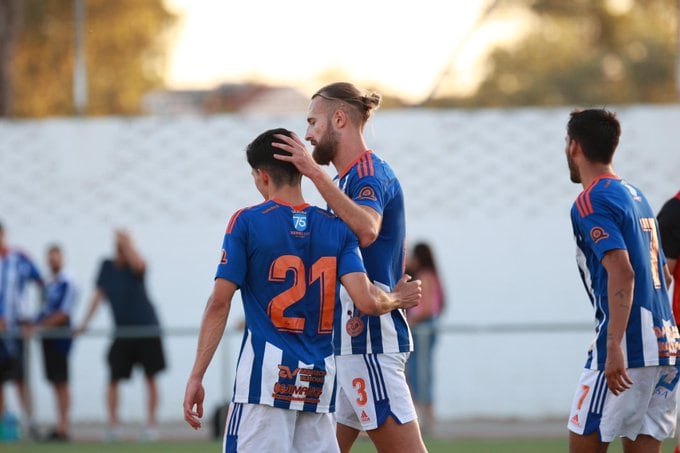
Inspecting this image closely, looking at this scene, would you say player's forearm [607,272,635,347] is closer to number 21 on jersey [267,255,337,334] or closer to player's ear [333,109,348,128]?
number 21 on jersey [267,255,337,334]

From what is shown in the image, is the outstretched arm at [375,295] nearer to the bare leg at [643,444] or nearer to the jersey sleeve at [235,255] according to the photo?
the jersey sleeve at [235,255]

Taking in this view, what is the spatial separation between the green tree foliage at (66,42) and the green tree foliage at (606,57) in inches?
540

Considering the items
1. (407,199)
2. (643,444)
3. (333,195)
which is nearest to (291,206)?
(333,195)

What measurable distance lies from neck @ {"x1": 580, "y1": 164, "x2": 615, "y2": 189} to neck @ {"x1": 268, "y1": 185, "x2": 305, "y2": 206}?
1.48 meters

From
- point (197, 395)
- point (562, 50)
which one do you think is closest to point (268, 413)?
point (197, 395)

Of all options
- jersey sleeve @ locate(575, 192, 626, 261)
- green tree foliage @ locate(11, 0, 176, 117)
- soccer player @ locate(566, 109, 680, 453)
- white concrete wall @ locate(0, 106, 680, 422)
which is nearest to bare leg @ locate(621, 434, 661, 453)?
soccer player @ locate(566, 109, 680, 453)

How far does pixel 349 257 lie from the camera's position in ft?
18.3

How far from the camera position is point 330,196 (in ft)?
18.5

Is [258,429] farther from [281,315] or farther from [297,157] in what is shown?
[297,157]

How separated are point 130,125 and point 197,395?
11759mm

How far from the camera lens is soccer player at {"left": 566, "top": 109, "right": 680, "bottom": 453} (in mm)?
5879

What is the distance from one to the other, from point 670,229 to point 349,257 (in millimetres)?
1972

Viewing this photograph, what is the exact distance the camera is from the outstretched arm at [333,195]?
5.53 metres

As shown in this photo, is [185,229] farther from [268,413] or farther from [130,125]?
[268,413]
